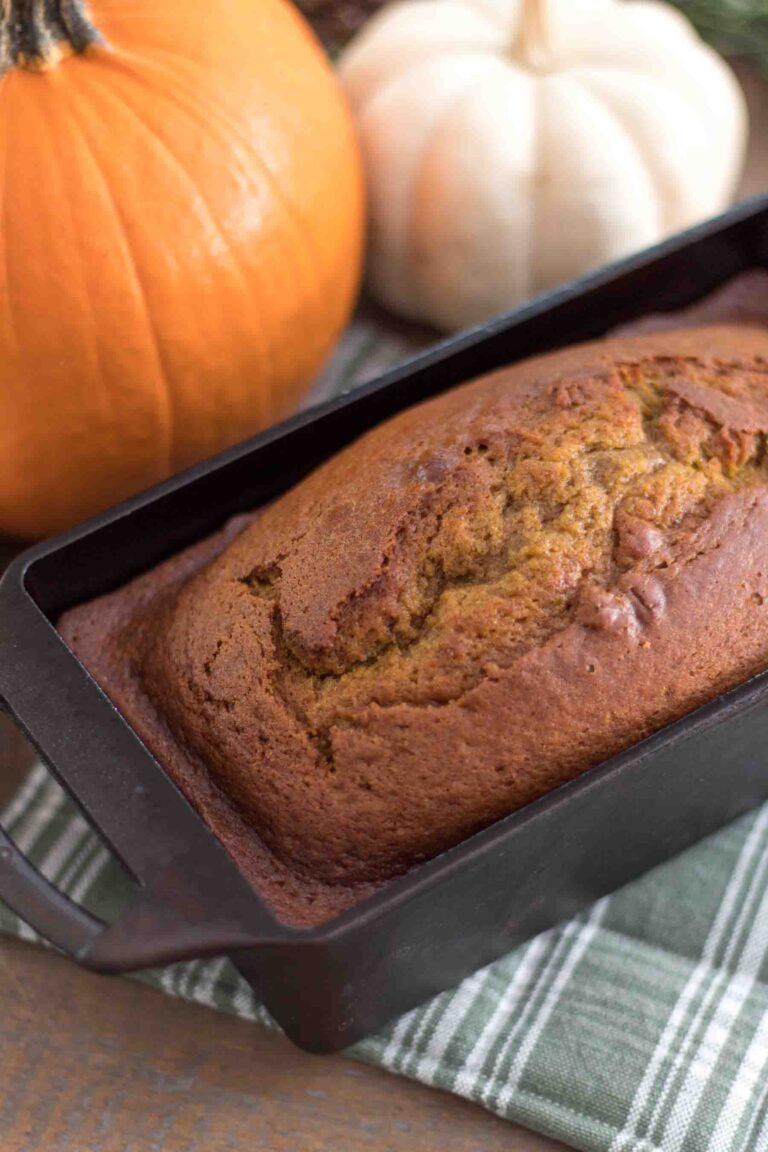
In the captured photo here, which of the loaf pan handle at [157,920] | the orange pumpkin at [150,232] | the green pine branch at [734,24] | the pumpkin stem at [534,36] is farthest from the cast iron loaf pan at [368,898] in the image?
the green pine branch at [734,24]

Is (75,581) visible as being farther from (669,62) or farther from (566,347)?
(669,62)

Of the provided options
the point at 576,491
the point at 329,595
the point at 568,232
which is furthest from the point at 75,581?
the point at 568,232

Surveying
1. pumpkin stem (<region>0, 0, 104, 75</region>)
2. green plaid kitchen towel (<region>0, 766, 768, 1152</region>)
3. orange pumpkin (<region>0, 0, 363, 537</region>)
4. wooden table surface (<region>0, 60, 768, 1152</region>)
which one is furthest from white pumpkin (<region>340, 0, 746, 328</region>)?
wooden table surface (<region>0, 60, 768, 1152</region>)

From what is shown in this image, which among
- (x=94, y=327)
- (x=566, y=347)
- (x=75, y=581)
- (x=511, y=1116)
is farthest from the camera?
(x=566, y=347)

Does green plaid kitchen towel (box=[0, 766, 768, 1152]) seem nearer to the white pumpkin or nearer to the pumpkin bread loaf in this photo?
the pumpkin bread loaf

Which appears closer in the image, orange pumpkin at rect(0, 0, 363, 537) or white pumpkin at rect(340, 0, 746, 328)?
orange pumpkin at rect(0, 0, 363, 537)

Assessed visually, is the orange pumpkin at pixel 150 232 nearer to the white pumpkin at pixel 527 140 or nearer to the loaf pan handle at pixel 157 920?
the white pumpkin at pixel 527 140

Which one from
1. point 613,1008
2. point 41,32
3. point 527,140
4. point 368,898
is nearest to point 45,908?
point 368,898
